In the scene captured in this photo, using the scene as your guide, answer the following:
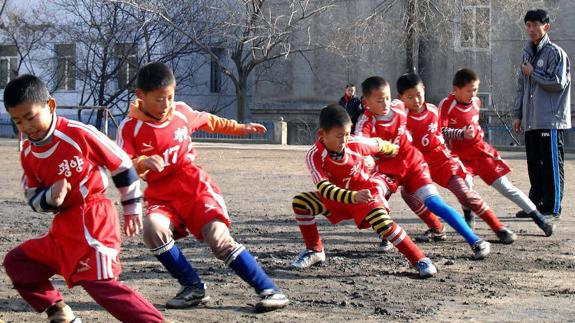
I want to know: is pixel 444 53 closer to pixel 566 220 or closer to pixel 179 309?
pixel 566 220

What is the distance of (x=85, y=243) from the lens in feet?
16.0

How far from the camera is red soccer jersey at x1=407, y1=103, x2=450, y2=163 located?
8367 millimetres

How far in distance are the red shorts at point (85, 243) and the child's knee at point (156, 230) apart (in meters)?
0.83

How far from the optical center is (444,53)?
3123cm

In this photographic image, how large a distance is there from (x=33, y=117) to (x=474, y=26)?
25.6m

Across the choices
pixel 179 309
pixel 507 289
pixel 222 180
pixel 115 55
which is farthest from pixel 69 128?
pixel 115 55

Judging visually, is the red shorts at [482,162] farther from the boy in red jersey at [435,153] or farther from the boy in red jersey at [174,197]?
the boy in red jersey at [174,197]

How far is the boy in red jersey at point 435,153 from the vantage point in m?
8.24

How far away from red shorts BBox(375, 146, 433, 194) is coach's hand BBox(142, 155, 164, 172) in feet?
9.03

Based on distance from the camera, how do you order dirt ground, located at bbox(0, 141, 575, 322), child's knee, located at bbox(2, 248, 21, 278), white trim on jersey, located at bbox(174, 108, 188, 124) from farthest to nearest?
white trim on jersey, located at bbox(174, 108, 188, 124)
dirt ground, located at bbox(0, 141, 575, 322)
child's knee, located at bbox(2, 248, 21, 278)

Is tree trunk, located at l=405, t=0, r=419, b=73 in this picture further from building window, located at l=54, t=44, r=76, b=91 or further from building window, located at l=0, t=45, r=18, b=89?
building window, located at l=0, t=45, r=18, b=89

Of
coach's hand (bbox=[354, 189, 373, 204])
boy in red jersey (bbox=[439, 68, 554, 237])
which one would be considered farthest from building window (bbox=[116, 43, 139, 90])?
coach's hand (bbox=[354, 189, 373, 204])

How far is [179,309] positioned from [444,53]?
2633 centimetres

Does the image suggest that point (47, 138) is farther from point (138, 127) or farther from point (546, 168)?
point (546, 168)
